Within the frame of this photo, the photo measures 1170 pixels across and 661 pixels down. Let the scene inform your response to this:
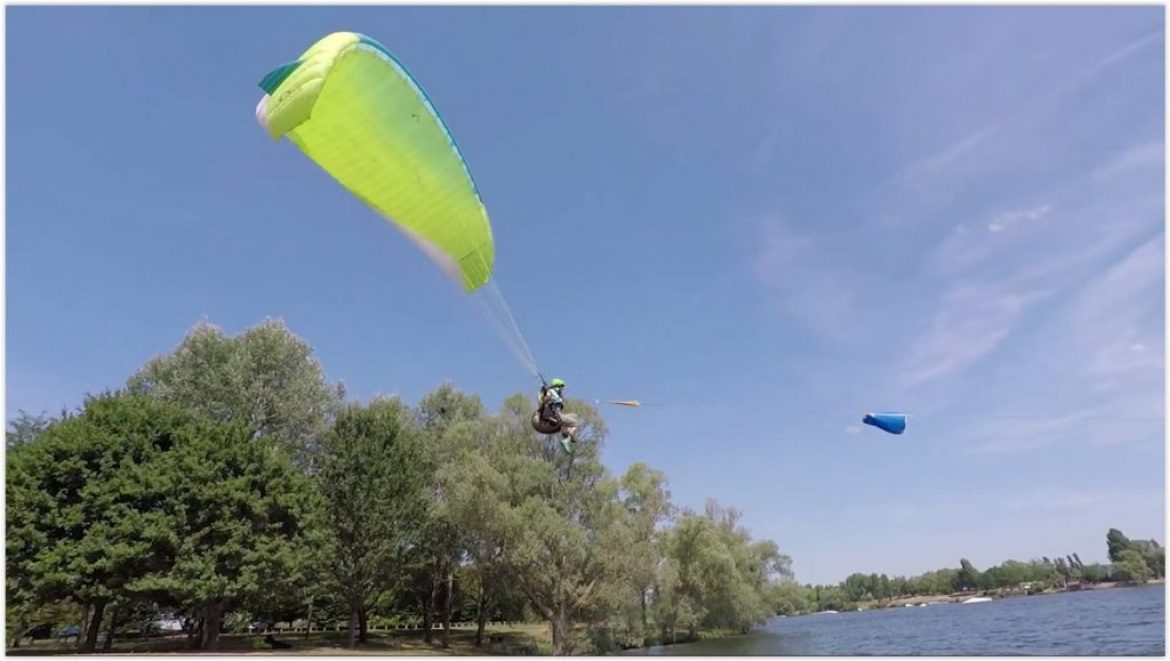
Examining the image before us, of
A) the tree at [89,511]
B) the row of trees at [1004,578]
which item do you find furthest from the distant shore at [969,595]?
the tree at [89,511]

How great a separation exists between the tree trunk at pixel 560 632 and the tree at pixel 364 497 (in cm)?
658

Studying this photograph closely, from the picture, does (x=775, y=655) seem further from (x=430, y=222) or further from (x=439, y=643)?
(x=430, y=222)

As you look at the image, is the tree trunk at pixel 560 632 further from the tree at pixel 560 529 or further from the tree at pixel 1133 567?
the tree at pixel 1133 567

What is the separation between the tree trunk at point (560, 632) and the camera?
2905 centimetres

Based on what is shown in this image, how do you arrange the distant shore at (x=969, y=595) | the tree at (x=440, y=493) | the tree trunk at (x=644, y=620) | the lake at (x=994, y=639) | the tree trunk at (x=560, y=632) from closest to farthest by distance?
the lake at (x=994, y=639) → the tree trunk at (x=560, y=632) → the tree at (x=440, y=493) → the tree trunk at (x=644, y=620) → the distant shore at (x=969, y=595)

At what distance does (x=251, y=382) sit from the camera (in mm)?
29766

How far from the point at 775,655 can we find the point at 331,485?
60.5 feet

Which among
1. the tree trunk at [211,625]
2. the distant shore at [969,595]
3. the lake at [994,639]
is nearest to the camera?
the lake at [994,639]

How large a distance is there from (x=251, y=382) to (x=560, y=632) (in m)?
15.3

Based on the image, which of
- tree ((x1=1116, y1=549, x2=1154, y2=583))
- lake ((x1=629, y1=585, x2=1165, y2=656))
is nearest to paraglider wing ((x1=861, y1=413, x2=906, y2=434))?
lake ((x1=629, y1=585, x2=1165, y2=656))

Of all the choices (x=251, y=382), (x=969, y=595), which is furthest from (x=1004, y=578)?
(x=251, y=382)

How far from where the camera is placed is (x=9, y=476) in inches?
875

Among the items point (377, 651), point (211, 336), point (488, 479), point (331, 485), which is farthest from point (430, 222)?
point (377, 651)

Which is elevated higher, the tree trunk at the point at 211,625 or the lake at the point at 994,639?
the tree trunk at the point at 211,625
